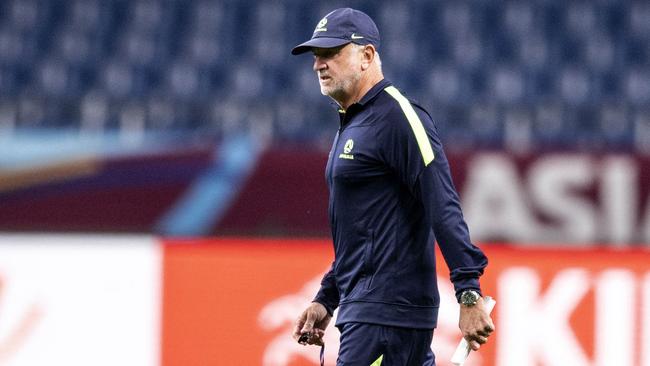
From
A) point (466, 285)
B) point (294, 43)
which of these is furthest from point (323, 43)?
point (294, 43)

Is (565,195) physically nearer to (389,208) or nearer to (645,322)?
(645,322)

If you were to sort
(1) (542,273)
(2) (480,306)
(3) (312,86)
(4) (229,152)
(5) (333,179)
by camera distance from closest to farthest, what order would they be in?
1. (2) (480,306)
2. (5) (333,179)
3. (1) (542,273)
4. (4) (229,152)
5. (3) (312,86)

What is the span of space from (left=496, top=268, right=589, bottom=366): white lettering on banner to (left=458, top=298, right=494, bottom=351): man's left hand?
2.30 m

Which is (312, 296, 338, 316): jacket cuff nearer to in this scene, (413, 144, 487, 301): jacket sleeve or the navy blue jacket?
the navy blue jacket

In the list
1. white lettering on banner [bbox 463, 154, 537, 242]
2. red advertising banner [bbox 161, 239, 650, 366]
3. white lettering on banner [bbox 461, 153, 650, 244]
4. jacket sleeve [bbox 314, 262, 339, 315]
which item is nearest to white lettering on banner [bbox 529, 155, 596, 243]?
white lettering on banner [bbox 461, 153, 650, 244]

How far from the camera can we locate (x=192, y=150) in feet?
24.7

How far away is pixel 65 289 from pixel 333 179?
97.1 inches

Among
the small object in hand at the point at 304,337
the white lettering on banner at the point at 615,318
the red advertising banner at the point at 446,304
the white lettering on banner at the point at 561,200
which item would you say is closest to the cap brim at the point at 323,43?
the small object in hand at the point at 304,337

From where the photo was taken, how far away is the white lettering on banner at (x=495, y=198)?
758cm

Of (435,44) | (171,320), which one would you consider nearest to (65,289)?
(171,320)

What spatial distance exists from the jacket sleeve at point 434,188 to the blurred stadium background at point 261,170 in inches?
87.8

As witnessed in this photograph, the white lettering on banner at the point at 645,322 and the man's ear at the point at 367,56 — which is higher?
the man's ear at the point at 367,56

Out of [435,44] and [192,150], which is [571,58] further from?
[192,150]

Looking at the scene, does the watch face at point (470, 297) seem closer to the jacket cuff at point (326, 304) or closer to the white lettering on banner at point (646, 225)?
the jacket cuff at point (326, 304)
